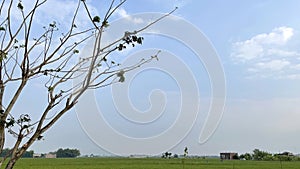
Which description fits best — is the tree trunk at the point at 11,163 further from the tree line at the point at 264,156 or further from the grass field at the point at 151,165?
the tree line at the point at 264,156

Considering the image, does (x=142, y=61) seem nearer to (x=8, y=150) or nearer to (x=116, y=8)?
(x=116, y=8)

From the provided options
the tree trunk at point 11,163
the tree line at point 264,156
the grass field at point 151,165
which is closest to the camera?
the tree trunk at point 11,163

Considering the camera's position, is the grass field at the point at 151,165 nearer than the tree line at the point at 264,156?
Yes

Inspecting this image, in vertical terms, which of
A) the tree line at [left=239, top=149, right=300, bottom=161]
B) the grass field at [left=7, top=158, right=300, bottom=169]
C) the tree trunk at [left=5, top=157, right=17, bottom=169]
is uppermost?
the tree line at [left=239, top=149, right=300, bottom=161]

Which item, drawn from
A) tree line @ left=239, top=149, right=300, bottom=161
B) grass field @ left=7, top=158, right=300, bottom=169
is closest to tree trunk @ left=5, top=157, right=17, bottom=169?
grass field @ left=7, top=158, right=300, bottom=169

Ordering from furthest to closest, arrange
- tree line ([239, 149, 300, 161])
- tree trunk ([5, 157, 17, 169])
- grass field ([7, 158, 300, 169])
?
tree line ([239, 149, 300, 161]) < grass field ([7, 158, 300, 169]) < tree trunk ([5, 157, 17, 169])

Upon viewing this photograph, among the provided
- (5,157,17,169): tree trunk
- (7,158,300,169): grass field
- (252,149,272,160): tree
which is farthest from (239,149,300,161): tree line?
(5,157,17,169): tree trunk

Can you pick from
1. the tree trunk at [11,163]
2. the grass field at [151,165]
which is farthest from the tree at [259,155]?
the tree trunk at [11,163]

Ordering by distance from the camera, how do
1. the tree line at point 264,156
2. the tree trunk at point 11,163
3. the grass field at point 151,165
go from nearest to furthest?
the tree trunk at point 11,163 → the grass field at point 151,165 → the tree line at point 264,156

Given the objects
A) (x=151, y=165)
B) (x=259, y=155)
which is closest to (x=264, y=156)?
(x=259, y=155)

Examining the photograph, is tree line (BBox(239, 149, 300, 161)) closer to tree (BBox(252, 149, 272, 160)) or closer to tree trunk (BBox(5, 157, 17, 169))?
tree (BBox(252, 149, 272, 160))

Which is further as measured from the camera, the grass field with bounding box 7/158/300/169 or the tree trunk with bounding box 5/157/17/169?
the grass field with bounding box 7/158/300/169

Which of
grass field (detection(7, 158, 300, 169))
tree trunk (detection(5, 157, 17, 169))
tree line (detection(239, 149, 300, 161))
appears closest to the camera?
tree trunk (detection(5, 157, 17, 169))

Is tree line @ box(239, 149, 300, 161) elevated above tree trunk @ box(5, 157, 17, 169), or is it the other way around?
tree line @ box(239, 149, 300, 161)
